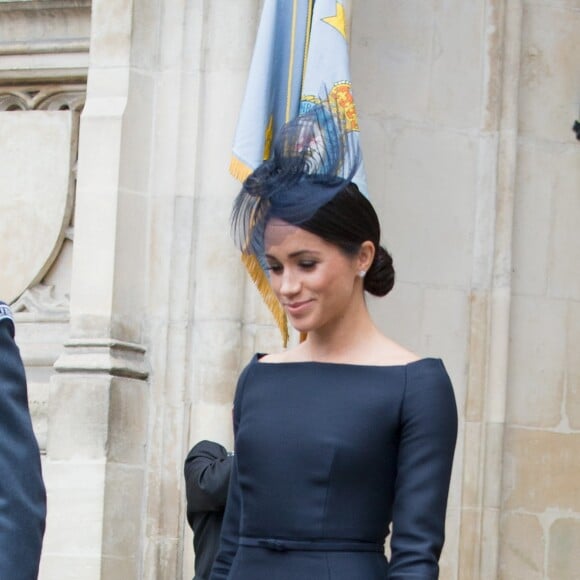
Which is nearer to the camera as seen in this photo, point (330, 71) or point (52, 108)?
point (330, 71)

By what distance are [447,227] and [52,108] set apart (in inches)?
66.3

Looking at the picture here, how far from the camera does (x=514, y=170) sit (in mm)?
7410

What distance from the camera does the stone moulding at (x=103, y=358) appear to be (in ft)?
21.8

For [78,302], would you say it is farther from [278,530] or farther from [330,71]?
[278,530]

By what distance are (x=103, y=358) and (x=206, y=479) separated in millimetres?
1145

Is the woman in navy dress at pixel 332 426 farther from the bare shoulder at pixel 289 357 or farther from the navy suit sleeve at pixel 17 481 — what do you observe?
the navy suit sleeve at pixel 17 481

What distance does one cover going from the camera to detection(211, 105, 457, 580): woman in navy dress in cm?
324

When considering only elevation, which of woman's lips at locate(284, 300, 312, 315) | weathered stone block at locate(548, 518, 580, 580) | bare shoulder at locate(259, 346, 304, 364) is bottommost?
weathered stone block at locate(548, 518, 580, 580)

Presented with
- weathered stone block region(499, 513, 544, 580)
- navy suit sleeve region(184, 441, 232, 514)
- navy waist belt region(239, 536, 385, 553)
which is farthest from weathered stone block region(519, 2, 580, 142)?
navy waist belt region(239, 536, 385, 553)

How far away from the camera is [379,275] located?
3.42 metres

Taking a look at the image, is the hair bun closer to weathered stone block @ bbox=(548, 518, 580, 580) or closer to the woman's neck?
the woman's neck

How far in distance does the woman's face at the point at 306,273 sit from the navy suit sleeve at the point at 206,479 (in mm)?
2294

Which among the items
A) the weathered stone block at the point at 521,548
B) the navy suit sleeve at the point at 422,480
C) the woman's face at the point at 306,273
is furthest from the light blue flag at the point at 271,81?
the navy suit sleeve at the point at 422,480

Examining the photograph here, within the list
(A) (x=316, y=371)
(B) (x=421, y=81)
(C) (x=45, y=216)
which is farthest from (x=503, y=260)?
(A) (x=316, y=371)
